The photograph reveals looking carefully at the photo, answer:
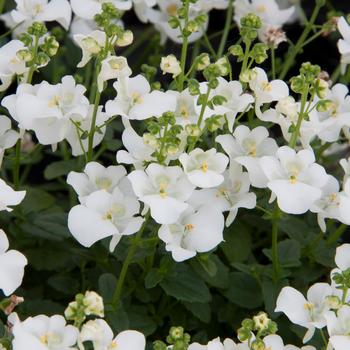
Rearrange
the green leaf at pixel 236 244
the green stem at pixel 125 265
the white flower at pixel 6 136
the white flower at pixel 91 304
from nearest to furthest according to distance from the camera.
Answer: the white flower at pixel 91 304 → the green stem at pixel 125 265 → the white flower at pixel 6 136 → the green leaf at pixel 236 244

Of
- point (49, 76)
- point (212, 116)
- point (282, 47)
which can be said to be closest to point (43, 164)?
point (49, 76)

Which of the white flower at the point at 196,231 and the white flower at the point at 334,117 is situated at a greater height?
the white flower at the point at 334,117

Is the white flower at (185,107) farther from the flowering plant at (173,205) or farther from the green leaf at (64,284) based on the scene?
the green leaf at (64,284)

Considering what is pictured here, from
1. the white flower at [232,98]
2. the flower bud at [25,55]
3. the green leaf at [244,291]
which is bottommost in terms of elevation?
the green leaf at [244,291]

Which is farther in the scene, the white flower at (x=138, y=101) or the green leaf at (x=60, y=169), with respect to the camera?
the green leaf at (x=60, y=169)

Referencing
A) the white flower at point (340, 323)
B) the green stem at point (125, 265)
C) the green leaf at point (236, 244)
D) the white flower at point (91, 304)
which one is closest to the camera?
the white flower at point (91, 304)

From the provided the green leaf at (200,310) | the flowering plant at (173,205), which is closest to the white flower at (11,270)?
the flowering plant at (173,205)

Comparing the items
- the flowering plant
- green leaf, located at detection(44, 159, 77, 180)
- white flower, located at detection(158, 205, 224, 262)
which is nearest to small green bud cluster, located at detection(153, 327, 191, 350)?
the flowering plant

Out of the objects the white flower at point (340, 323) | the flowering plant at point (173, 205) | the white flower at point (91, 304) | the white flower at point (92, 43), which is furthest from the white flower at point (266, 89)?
the white flower at point (91, 304)

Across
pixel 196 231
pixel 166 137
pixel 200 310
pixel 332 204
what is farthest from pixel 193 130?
pixel 200 310
